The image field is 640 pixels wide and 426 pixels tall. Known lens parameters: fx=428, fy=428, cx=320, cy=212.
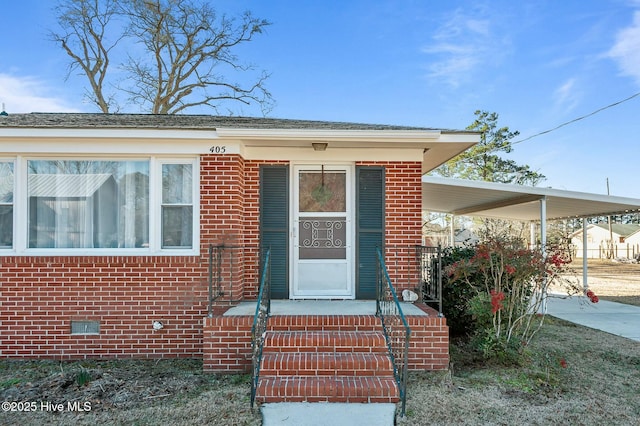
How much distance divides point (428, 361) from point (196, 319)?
305cm

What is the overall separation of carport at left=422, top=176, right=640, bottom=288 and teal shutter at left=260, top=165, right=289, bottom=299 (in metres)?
3.32

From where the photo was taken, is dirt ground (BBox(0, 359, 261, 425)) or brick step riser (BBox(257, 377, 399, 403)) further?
brick step riser (BBox(257, 377, 399, 403))

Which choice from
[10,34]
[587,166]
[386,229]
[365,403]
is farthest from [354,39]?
[587,166]

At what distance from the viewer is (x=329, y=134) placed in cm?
562

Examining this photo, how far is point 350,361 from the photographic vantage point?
4566mm

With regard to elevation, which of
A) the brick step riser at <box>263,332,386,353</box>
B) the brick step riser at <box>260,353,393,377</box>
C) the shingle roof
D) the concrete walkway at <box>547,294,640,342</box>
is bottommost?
the concrete walkway at <box>547,294,640,342</box>

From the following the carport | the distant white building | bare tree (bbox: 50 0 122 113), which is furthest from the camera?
the distant white building

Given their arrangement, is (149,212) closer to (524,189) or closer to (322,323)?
(322,323)

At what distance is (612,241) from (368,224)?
1619 inches

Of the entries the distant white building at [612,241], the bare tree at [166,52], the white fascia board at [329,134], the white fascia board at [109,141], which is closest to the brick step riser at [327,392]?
the white fascia board at [329,134]

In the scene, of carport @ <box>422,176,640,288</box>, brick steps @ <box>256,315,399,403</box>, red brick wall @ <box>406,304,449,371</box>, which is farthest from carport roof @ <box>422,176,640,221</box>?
brick steps @ <box>256,315,399,403</box>

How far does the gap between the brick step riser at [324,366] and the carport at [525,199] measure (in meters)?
4.23

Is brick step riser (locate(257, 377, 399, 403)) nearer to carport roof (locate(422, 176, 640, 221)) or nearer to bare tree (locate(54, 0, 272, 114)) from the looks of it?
carport roof (locate(422, 176, 640, 221))

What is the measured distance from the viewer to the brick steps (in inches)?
165
